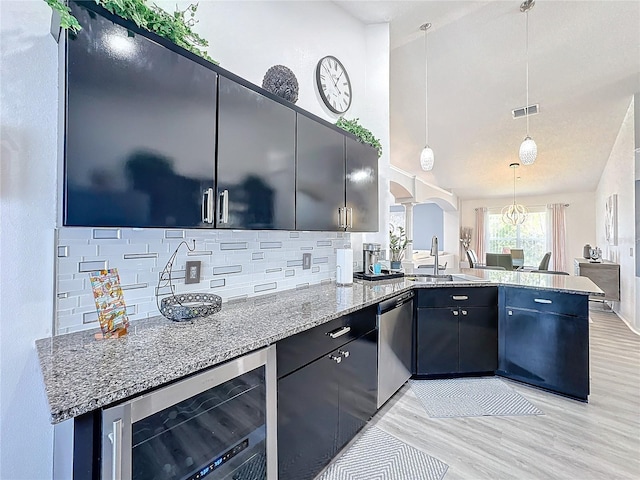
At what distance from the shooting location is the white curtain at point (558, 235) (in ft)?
27.8

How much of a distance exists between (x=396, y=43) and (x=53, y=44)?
371cm

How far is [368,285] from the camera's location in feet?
8.48

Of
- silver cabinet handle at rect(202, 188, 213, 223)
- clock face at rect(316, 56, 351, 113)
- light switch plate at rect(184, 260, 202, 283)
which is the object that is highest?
clock face at rect(316, 56, 351, 113)

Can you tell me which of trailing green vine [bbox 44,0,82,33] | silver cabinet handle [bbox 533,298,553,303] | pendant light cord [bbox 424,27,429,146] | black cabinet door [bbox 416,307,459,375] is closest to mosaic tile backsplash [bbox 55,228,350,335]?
trailing green vine [bbox 44,0,82,33]

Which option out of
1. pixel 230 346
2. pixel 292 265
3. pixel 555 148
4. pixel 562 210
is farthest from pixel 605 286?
pixel 230 346

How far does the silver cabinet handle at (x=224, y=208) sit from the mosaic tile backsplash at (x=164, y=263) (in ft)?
0.94

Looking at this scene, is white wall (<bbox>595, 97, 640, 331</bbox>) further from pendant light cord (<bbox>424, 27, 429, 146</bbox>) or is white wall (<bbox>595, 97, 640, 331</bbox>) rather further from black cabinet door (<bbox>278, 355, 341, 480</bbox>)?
black cabinet door (<bbox>278, 355, 341, 480</bbox>)

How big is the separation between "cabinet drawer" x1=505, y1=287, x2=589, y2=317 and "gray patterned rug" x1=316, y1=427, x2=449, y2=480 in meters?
1.53

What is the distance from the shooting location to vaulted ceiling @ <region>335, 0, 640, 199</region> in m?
3.43

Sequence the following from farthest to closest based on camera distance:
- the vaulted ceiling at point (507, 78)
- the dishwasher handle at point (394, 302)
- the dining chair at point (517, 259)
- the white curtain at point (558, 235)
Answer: the white curtain at point (558, 235)
the dining chair at point (517, 259)
the vaulted ceiling at point (507, 78)
the dishwasher handle at point (394, 302)

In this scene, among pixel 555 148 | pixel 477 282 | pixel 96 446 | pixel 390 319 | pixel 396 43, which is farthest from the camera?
pixel 555 148

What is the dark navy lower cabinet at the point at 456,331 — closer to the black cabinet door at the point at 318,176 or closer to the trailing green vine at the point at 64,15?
the black cabinet door at the point at 318,176

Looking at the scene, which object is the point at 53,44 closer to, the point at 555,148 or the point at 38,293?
the point at 38,293

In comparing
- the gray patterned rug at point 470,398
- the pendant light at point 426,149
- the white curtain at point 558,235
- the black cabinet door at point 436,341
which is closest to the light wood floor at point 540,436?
the gray patterned rug at point 470,398
